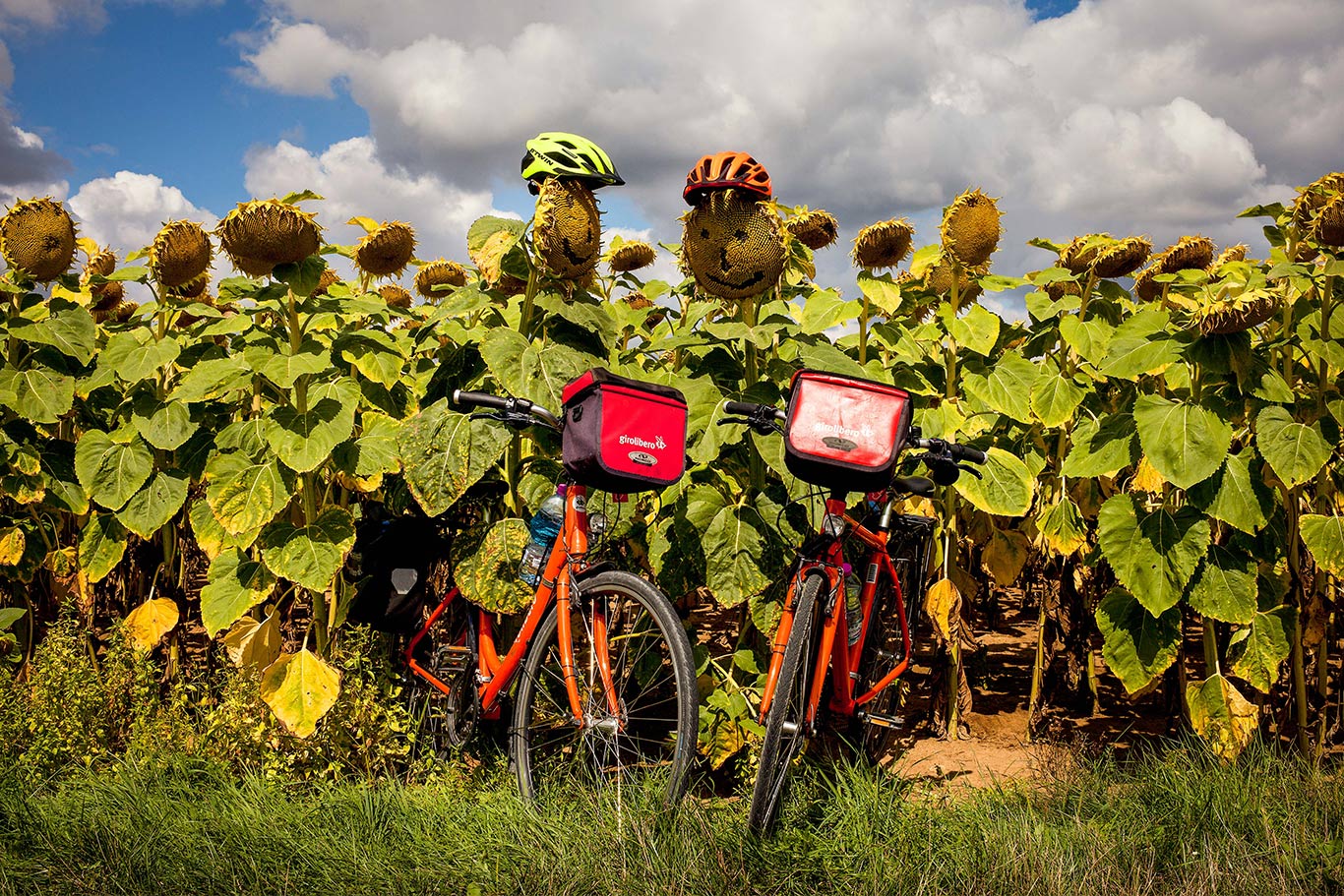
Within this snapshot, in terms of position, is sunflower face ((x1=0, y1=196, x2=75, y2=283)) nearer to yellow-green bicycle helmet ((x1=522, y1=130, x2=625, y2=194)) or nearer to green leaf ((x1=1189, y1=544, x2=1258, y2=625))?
yellow-green bicycle helmet ((x1=522, y1=130, x2=625, y2=194))

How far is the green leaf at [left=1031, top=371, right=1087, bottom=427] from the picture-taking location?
152 inches

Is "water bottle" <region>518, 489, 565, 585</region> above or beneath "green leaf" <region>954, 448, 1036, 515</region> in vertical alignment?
beneath

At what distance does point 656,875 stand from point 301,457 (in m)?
1.76

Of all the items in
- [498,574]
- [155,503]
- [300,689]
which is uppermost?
[155,503]

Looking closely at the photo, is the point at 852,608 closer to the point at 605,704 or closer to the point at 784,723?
the point at 784,723

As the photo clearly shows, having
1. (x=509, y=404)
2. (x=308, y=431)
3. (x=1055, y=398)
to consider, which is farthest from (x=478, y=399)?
(x=1055, y=398)

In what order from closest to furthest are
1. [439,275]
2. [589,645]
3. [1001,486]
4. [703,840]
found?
1. [703,840]
2. [589,645]
3. [1001,486]
4. [439,275]

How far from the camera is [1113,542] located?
3490 mm

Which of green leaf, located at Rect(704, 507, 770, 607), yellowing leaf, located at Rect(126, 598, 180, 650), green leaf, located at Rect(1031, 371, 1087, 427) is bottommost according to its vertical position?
yellowing leaf, located at Rect(126, 598, 180, 650)

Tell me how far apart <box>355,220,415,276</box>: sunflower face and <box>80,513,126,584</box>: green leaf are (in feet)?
5.39

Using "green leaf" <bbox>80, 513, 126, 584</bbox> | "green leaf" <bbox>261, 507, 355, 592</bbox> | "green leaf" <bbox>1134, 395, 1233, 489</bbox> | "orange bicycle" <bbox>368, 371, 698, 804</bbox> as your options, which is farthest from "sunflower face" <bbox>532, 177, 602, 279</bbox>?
"green leaf" <bbox>80, 513, 126, 584</bbox>

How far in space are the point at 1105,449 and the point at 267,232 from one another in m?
2.96

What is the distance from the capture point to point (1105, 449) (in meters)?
3.55

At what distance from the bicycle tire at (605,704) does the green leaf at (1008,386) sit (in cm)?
159
